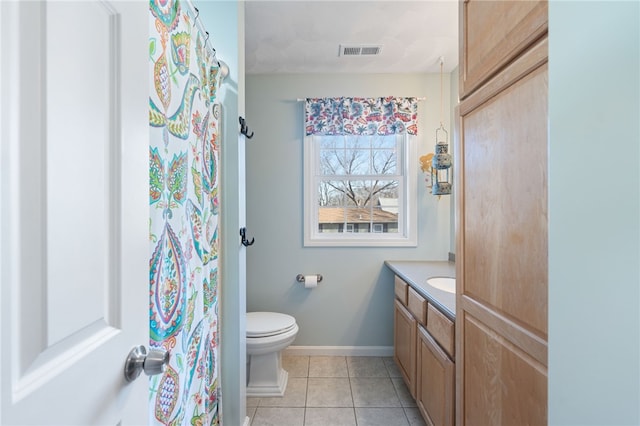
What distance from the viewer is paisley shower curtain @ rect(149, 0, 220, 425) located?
0.81 m

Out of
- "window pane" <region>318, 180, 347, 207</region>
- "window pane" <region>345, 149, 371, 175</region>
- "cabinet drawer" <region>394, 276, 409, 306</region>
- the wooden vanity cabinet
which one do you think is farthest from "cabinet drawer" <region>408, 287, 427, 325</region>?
"window pane" <region>345, 149, 371, 175</region>

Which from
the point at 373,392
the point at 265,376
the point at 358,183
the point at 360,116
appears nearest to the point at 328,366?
the point at 373,392

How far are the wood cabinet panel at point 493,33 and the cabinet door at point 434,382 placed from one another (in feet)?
3.99

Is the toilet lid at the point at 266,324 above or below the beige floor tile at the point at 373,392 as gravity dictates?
above

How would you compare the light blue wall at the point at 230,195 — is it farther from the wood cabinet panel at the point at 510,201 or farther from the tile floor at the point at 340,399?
the wood cabinet panel at the point at 510,201

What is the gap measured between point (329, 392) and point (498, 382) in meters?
1.52

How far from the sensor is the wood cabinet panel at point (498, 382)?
77 cm

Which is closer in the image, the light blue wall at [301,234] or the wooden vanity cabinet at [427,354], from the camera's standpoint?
the wooden vanity cabinet at [427,354]
